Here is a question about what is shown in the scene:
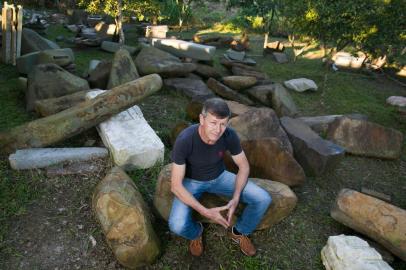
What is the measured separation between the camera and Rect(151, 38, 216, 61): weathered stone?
35.6ft

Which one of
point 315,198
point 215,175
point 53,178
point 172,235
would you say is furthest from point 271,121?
point 53,178

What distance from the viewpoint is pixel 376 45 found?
10.0m

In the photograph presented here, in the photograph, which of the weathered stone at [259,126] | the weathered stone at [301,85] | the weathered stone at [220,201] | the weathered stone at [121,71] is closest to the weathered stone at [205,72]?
the weathered stone at [121,71]

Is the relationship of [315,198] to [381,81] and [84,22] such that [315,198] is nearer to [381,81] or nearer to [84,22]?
[381,81]

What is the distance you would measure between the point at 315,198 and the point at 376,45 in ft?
24.1

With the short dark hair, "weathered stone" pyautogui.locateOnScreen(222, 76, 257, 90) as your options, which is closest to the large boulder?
"weathered stone" pyautogui.locateOnScreen(222, 76, 257, 90)

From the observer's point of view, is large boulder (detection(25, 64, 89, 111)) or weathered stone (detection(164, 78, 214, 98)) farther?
weathered stone (detection(164, 78, 214, 98))

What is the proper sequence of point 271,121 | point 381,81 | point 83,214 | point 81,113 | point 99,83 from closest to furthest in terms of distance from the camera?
point 83,214
point 81,113
point 271,121
point 99,83
point 381,81

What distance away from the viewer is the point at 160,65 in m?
8.25

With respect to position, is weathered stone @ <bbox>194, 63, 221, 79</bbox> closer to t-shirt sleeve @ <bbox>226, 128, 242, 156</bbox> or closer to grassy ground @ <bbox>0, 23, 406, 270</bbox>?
grassy ground @ <bbox>0, 23, 406, 270</bbox>

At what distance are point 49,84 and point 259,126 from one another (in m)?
4.04

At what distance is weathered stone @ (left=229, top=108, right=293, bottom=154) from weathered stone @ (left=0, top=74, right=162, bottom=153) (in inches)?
65.9

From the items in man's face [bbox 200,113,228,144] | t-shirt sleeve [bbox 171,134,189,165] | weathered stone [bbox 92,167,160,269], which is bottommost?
weathered stone [bbox 92,167,160,269]

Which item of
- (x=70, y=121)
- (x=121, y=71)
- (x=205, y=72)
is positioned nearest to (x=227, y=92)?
(x=205, y=72)
